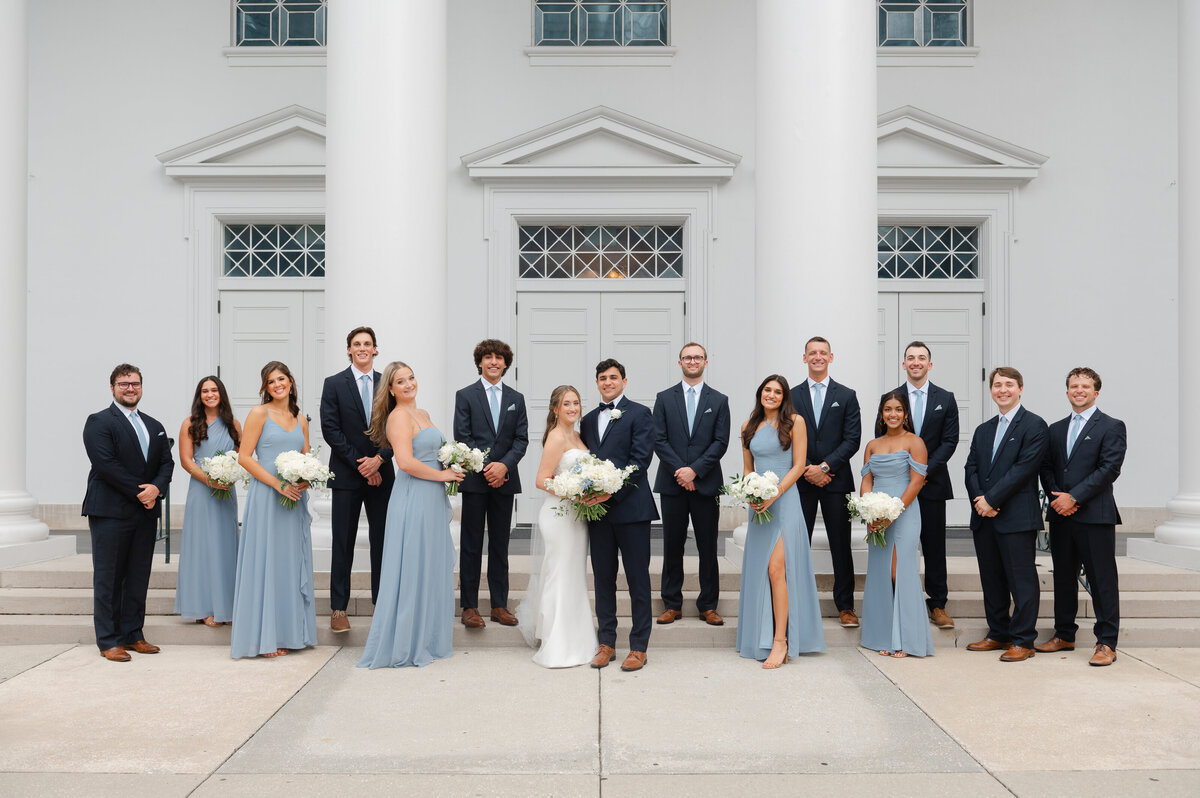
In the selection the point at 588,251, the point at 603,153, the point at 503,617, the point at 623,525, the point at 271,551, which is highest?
the point at 603,153

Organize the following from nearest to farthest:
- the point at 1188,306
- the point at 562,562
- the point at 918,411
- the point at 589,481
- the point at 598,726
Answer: the point at 598,726 → the point at 589,481 → the point at 562,562 → the point at 918,411 → the point at 1188,306

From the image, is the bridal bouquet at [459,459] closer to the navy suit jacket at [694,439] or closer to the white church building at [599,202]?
the navy suit jacket at [694,439]

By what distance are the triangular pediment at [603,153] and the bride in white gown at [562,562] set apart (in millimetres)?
5817

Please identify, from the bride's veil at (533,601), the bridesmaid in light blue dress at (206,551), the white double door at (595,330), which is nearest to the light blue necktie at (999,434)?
the bride's veil at (533,601)

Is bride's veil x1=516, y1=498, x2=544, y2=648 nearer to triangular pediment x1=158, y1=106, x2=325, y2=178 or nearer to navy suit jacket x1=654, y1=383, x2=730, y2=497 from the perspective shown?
navy suit jacket x1=654, y1=383, x2=730, y2=497

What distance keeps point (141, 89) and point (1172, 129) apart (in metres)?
12.8

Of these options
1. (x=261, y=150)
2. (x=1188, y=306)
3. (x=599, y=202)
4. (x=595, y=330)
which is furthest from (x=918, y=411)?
(x=261, y=150)

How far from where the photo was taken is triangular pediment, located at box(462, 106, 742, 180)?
12188mm

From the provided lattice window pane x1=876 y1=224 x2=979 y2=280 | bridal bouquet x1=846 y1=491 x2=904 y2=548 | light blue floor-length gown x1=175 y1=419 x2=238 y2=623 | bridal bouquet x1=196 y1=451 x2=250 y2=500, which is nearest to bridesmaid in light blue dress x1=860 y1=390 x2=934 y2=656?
bridal bouquet x1=846 y1=491 x2=904 y2=548

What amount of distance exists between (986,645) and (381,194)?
6.00 m

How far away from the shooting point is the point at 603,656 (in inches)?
271

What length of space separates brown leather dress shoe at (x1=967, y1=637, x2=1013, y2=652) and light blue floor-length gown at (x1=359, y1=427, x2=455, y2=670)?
385 centimetres

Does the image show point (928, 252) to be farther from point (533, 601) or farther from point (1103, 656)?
point (533, 601)

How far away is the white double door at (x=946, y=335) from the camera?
41.2 ft
